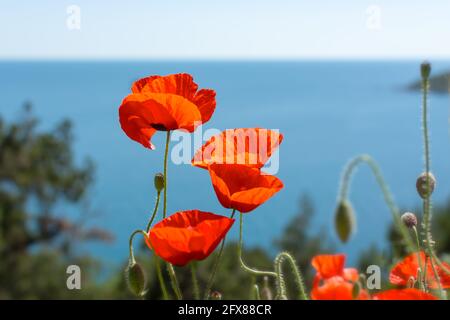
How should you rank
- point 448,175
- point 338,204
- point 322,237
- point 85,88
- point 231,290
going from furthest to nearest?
point 85,88
point 448,175
point 322,237
point 231,290
point 338,204

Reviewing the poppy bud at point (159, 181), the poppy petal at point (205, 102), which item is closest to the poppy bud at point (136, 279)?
the poppy bud at point (159, 181)

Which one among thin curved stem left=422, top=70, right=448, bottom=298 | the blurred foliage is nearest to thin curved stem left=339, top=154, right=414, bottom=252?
thin curved stem left=422, top=70, right=448, bottom=298

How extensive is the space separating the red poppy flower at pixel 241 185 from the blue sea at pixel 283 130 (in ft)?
51.2

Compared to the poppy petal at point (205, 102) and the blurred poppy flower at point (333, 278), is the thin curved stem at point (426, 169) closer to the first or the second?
the blurred poppy flower at point (333, 278)

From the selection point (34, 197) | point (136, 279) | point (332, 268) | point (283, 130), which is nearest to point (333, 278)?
point (332, 268)

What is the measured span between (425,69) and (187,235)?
1.02ft

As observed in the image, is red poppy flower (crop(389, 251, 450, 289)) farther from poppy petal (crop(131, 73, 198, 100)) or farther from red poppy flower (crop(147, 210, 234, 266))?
poppy petal (crop(131, 73, 198, 100))

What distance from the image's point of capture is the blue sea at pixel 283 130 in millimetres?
36344

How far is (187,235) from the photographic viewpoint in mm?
729

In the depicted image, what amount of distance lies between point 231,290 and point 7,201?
29.6 feet

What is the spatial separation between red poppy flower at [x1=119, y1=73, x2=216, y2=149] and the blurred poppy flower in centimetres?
26

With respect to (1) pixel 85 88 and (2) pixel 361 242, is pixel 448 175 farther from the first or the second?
(1) pixel 85 88

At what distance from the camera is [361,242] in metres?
36.8

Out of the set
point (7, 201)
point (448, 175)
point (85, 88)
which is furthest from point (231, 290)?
point (85, 88)
